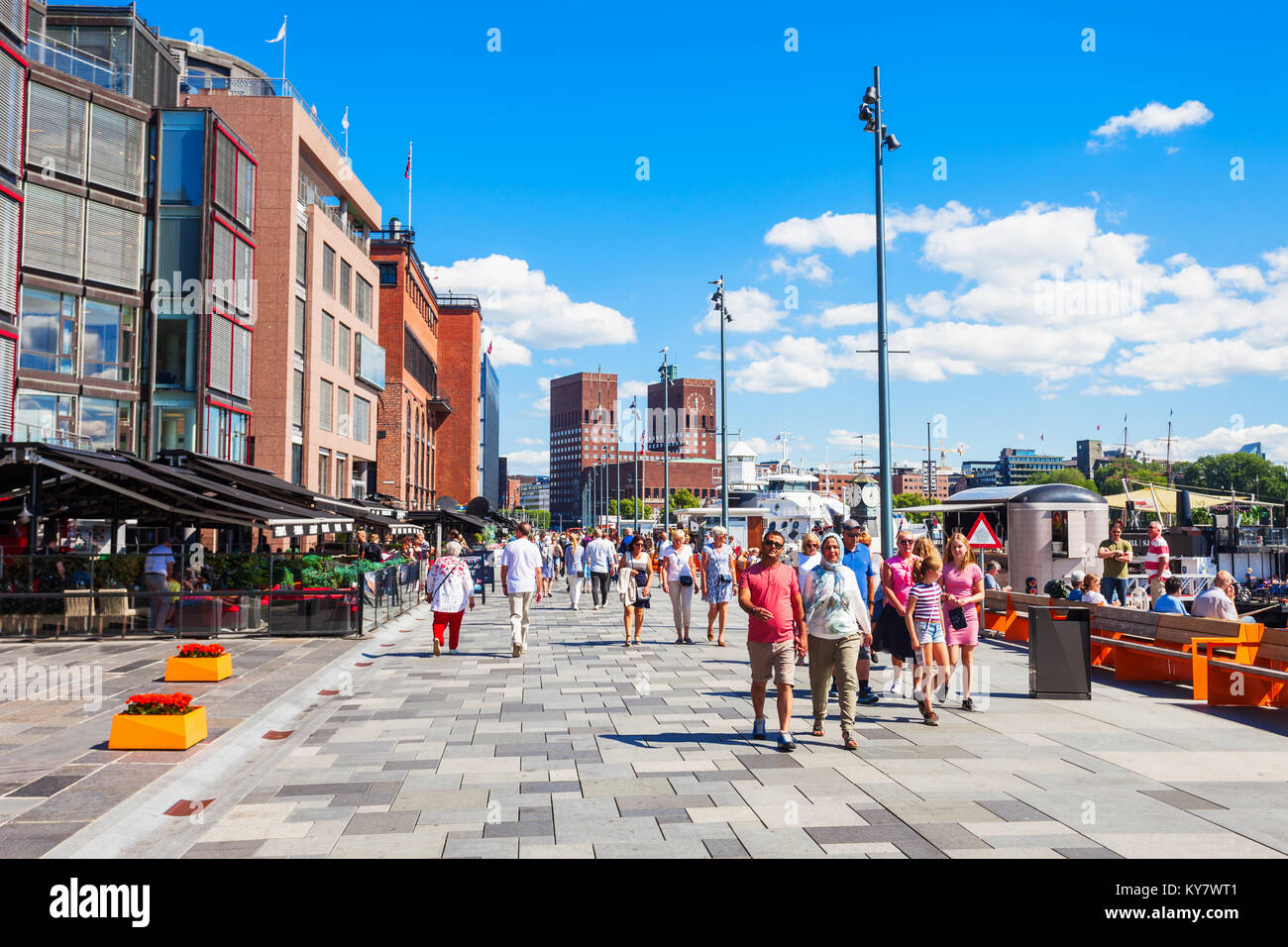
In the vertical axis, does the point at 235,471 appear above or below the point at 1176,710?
above

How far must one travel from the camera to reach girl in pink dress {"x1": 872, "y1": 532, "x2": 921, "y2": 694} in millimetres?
10398

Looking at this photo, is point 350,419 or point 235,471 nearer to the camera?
point 235,471

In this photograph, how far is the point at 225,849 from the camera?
19.0 ft

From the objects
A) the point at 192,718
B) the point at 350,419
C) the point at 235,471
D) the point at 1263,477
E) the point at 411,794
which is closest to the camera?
the point at 411,794

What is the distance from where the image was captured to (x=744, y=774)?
301 inches

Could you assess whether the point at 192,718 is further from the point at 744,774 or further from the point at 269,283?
the point at 269,283

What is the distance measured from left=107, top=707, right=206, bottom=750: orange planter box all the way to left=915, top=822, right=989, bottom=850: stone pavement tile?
5.96 meters

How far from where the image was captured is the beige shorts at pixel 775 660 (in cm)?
865

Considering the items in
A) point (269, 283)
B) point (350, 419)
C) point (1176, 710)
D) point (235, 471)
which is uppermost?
point (269, 283)

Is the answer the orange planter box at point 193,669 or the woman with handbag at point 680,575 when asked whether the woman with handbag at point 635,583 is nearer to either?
the woman with handbag at point 680,575

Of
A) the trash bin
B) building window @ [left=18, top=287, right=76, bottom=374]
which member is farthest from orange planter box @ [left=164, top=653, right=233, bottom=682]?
building window @ [left=18, top=287, right=76, bottom=374]
